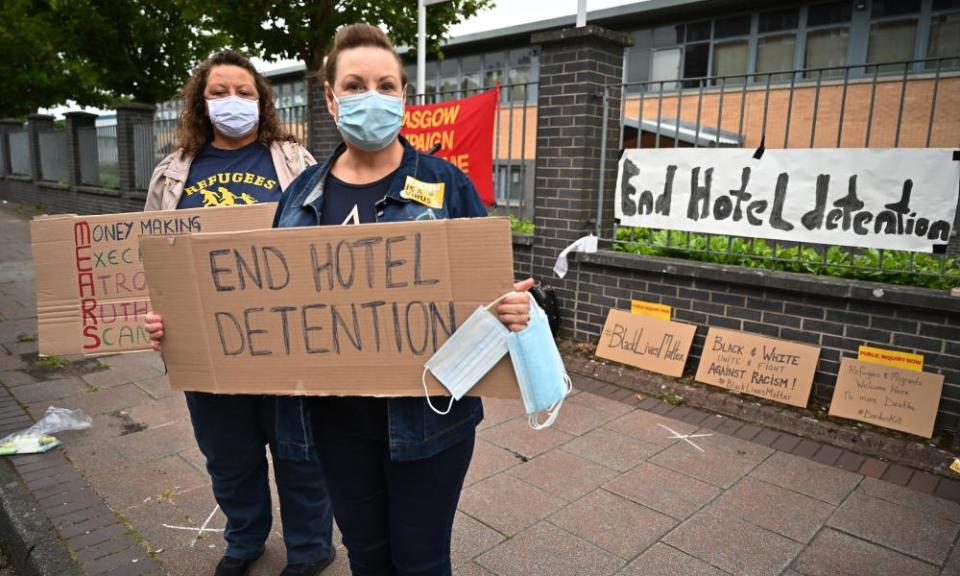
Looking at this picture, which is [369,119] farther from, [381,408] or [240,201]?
[240,201]

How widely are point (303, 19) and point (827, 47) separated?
14.6 meters

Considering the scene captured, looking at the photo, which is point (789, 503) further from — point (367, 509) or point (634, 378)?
point (367, 509)

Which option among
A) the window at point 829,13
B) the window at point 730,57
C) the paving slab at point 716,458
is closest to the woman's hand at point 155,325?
the paving slab at point 716,458

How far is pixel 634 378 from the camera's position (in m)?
5.26

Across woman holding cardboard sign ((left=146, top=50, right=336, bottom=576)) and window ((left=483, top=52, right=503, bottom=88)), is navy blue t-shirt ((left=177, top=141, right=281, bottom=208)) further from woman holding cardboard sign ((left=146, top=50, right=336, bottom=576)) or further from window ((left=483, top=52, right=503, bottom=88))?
window ((left=483, top=52, right=503, bottom=88))

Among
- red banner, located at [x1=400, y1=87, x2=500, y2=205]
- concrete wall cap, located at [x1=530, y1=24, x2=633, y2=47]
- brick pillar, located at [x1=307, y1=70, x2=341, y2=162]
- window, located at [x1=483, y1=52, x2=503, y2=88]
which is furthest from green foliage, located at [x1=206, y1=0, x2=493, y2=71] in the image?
window, located at [x1=483, y1=52, x2=503, y2=88]

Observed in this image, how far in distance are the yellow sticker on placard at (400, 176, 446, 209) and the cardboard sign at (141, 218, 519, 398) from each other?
0.17 m

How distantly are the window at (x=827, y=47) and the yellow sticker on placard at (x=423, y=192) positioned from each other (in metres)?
19.5

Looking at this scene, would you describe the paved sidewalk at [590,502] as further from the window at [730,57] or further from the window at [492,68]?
the window at [492,68]

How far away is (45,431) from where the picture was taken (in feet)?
13.5

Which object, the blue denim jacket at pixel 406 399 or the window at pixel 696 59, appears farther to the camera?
the window at pixel 696 59

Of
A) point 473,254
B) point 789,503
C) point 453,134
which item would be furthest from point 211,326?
point 453,134

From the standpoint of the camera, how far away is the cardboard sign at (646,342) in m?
5.23

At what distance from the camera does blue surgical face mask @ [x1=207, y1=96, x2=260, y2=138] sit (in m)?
2.55
